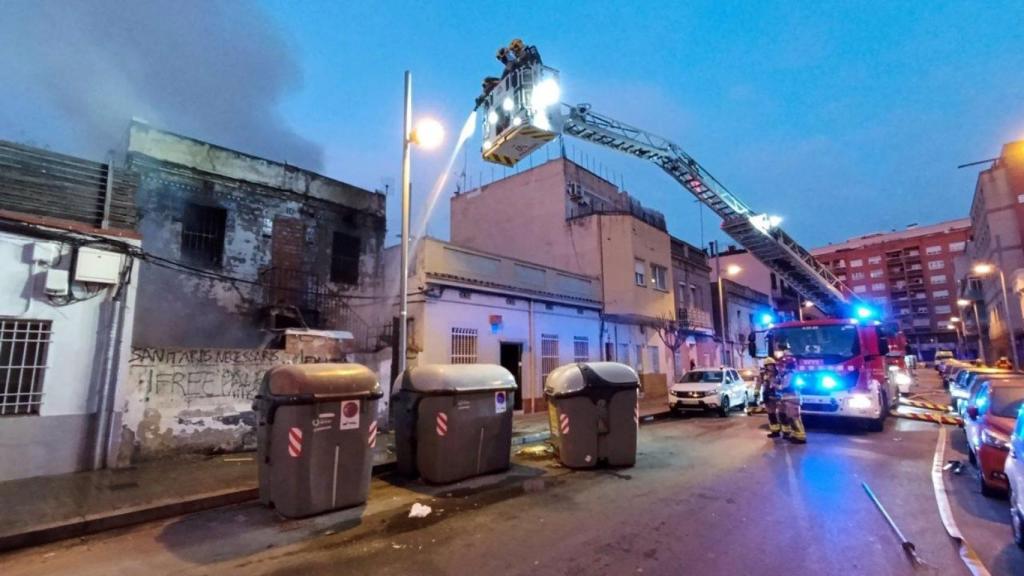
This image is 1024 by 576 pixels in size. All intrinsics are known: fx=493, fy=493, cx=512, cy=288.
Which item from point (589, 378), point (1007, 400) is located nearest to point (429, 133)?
point (589, 378)

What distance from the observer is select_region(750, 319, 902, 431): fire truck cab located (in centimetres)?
1206

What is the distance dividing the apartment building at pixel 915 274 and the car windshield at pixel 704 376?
8805 cm

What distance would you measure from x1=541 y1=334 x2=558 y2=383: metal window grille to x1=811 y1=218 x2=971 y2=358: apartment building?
91.3 m

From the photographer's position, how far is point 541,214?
2289 centimetres

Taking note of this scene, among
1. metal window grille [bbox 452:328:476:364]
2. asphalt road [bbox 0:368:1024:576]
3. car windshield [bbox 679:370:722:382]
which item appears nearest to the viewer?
asphalt road [bbox 0:368:1024:576]

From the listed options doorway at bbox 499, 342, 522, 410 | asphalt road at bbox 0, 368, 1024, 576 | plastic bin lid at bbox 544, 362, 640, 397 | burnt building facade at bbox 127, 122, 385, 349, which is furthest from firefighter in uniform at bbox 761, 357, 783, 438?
burnt building facade at bbox 127, 122, 385, 349

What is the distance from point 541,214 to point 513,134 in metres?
12.1

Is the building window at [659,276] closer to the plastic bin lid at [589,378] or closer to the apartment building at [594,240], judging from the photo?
the apartment building at [594,240]

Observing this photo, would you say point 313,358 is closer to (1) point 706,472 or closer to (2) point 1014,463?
(1) point 706,472

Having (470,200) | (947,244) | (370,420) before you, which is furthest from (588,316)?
(947,244)

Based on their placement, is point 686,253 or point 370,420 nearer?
point 370,420

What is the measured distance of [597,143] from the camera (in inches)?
557

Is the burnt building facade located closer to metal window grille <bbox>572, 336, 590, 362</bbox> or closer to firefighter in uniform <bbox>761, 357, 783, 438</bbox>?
metal window grille <bbox>572, 336, 590, 362</bbox>

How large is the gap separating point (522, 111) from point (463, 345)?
7230 mm
